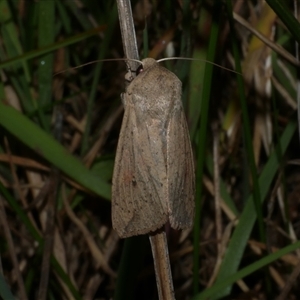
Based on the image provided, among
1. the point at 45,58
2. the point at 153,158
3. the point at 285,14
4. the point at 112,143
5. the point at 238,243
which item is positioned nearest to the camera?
the point at 285,14

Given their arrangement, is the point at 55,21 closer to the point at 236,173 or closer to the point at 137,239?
the point at 236,173

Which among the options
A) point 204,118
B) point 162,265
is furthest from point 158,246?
point 204,118

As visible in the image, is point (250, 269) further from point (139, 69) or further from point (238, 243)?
point (139, 69)

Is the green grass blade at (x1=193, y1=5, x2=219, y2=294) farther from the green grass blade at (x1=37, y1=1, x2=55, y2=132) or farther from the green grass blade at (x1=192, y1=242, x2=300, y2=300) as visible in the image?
the green grass blade at (x1=37, y1=1, x2=55, y2=132)

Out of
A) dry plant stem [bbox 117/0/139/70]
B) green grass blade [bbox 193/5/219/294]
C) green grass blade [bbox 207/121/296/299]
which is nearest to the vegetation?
green grass blade [bbox 207/121/296/299]

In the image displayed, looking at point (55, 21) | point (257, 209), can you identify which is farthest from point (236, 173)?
point (55, 21)

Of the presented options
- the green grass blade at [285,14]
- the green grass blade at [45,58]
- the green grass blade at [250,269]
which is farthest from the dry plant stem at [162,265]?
the green grass blade at [45,58]
